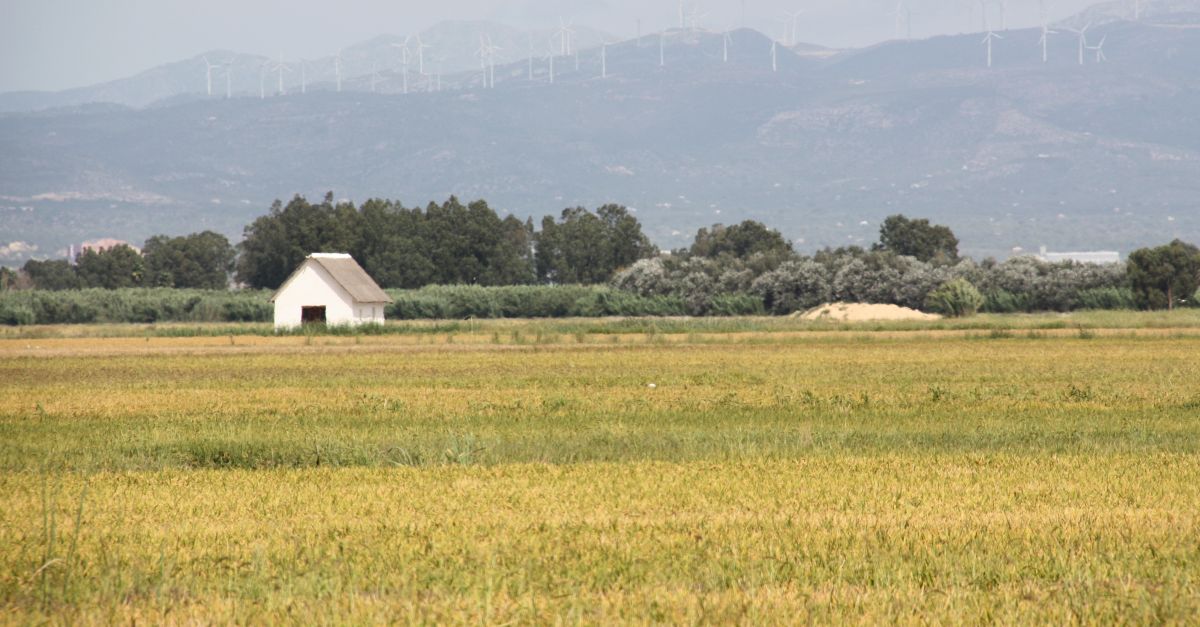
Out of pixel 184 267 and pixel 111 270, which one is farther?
pixel 184 267

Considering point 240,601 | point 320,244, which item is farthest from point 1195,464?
point 320,244

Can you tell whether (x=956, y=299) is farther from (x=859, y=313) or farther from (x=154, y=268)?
(x=154, y=268)

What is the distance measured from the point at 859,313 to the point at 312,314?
3755 centimetres

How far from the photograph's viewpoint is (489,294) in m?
122

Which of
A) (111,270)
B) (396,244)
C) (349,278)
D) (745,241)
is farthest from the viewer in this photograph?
(111,270)

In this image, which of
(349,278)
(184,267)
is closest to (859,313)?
(349,278)

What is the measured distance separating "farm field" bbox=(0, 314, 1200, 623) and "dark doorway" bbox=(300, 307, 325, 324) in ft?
159

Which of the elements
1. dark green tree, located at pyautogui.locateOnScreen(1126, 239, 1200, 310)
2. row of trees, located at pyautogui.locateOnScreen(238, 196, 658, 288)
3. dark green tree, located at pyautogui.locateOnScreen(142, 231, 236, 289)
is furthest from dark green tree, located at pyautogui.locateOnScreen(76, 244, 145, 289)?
dark green tree, located at pyautogui.locateOnScreen(1126, 239, 1200, 310)

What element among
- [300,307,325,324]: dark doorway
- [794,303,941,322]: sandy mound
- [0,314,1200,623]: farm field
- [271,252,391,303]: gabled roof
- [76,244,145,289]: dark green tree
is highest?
[76,244,145,289]: dark green tree

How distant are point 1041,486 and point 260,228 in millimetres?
142842

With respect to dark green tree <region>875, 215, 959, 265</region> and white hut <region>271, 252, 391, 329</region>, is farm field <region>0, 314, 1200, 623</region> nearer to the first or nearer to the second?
white hut <region>271, 252, 391, 329</region>

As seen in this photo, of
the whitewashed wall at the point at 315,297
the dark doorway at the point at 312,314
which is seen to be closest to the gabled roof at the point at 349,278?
the whitewashed wall at the point at 315,297

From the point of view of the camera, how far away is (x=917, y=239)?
528 ft

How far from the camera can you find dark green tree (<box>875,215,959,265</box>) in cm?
16088
